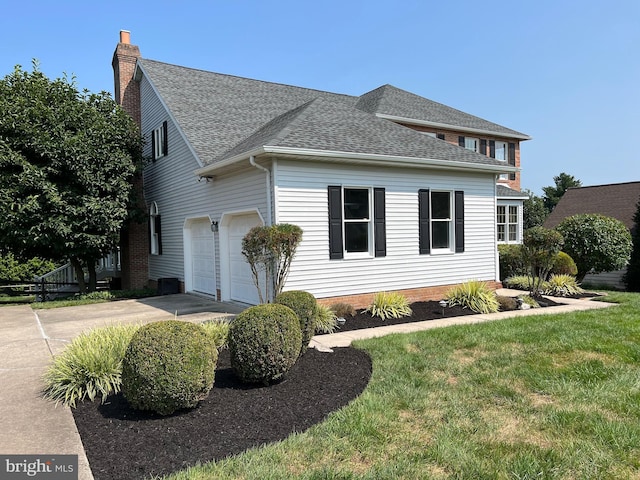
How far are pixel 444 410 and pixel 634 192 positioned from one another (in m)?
23.4

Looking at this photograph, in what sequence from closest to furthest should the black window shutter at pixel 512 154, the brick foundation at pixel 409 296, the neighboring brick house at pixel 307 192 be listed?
the neighboring brick house at pixel 307 192 < the brick foundation at pixel 409 296 < the black window shutter at pixel 512 154

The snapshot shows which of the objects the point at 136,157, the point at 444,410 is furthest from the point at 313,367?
the point at 136,157

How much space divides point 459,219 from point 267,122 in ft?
22.5

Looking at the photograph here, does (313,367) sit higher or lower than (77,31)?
lower

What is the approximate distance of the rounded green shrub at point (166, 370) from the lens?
13.1 ft

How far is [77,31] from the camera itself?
380 inches

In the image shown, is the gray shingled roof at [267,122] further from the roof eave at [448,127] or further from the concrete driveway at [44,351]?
the concrete driveway at [44,351]

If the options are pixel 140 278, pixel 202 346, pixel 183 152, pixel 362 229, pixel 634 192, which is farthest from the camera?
pixel 634 192

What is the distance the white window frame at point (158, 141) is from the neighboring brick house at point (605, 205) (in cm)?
1884

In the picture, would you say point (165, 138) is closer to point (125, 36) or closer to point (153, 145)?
point (153, 145)

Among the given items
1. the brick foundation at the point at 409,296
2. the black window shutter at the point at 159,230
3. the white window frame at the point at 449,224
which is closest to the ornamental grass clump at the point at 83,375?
the brick foundation at the point at 409,296

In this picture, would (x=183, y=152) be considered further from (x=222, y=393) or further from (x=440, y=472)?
(x=440, y=472)

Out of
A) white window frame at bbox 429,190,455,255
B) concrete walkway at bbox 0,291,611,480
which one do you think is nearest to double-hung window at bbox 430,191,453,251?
white window frame at bbox 429,190,455,255

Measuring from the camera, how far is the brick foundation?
992 cm
